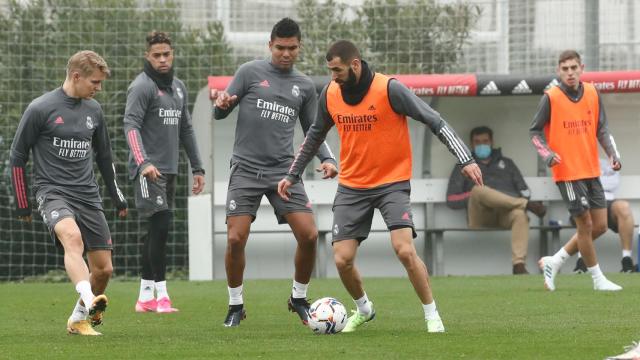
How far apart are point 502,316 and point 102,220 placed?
10.6 ft

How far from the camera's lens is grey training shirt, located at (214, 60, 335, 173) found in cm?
998

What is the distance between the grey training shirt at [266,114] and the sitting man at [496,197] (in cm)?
759

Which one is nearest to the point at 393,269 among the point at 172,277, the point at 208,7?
the point at 172,277

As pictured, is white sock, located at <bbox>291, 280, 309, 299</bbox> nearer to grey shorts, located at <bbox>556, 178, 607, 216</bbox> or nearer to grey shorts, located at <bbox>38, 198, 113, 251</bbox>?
grey shorts, located at <bbox>38, 198, 113, 251</bbox>

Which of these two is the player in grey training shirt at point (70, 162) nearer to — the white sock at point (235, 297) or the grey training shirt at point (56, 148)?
the grey training shirt at point (56, 148)

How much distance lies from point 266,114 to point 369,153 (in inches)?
54.4

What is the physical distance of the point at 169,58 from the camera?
11.4m

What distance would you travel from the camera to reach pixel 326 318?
8930 mm

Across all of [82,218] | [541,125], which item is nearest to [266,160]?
[82,218]

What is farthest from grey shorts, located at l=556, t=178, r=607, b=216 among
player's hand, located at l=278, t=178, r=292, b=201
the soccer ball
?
the soccer ball

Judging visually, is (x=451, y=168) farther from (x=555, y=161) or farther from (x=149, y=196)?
(x=149, y=196)

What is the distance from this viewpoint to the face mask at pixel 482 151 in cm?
1781

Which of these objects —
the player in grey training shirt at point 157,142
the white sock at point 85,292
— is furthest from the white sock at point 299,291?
the white sock at point 85,292

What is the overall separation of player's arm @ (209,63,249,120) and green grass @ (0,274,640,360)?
65.2 inches
